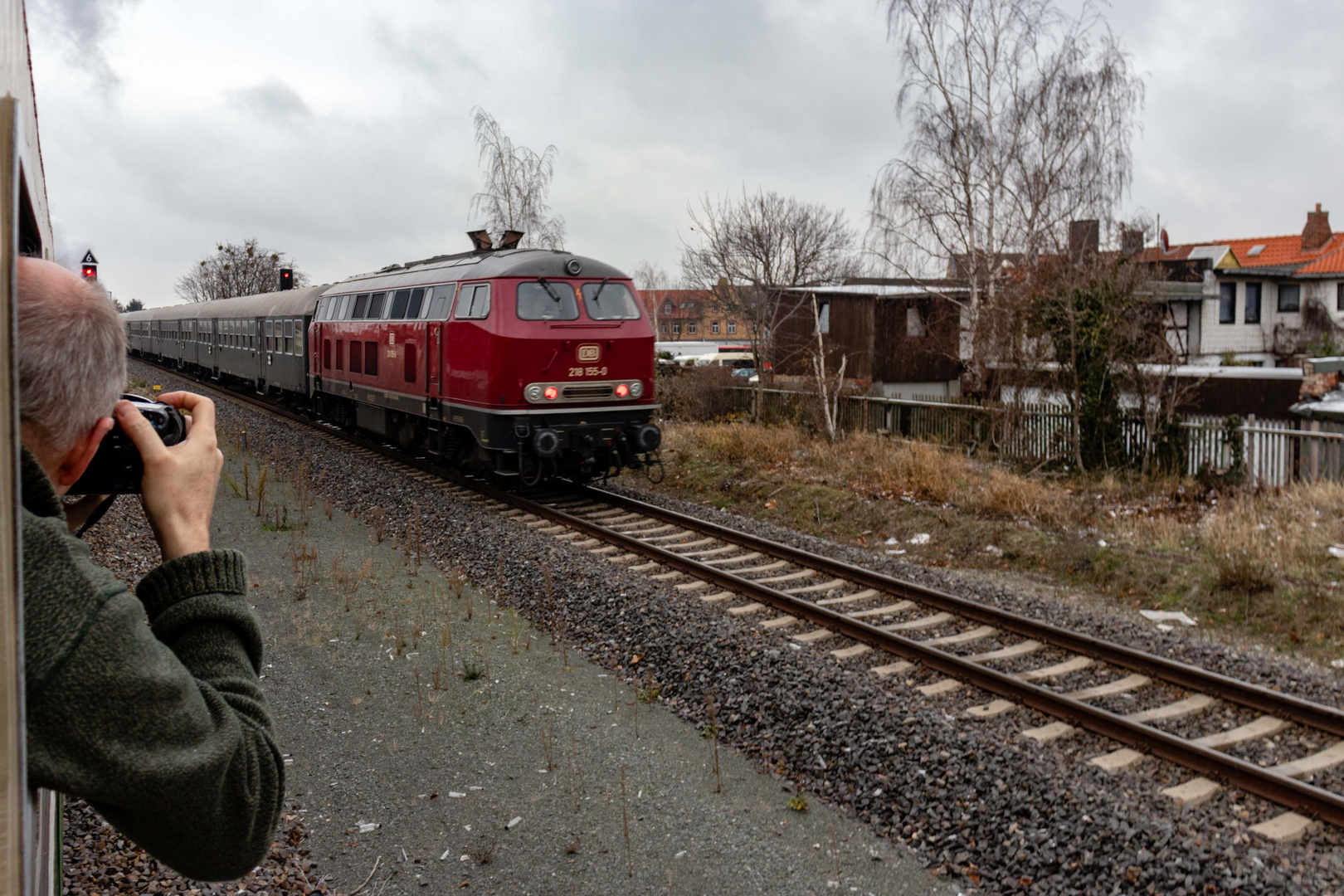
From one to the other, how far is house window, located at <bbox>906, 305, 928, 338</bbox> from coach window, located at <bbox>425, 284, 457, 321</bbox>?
20.4m

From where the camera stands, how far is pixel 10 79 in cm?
130

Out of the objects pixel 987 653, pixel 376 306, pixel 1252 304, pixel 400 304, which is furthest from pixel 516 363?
pixel 1252 304

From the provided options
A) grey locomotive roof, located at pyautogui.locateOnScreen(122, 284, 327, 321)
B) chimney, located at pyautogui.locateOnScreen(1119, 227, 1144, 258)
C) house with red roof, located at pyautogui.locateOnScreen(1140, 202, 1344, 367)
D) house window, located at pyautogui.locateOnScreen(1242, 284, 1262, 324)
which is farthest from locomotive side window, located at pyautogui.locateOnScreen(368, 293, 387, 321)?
house window, located at pyautogui.locateOnScreen(1242, 284, 1262, 324)

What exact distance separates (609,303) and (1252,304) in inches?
1311

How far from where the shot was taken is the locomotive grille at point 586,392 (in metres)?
11.9

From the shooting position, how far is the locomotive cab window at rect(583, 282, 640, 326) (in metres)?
12.3

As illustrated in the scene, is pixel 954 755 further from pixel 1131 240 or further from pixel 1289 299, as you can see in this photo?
pixel 1289 299

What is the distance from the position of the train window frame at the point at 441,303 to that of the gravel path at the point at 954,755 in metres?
4.90

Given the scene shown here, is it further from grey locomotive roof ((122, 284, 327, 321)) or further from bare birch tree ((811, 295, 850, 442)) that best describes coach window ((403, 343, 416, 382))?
bare birch tree ((811, 295, 850, 442))

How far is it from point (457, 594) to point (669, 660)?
2406mm

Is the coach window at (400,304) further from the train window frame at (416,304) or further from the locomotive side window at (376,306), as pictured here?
the locomotive side window at (376,306)

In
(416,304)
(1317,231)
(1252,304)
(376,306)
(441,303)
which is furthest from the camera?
(1317,231)

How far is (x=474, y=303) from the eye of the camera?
469 inches

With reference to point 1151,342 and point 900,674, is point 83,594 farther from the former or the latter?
point 1151,342
